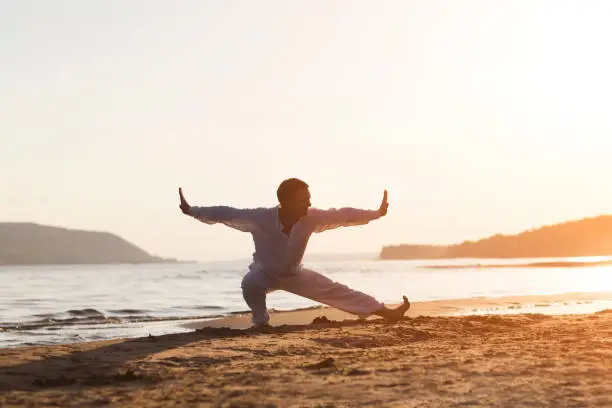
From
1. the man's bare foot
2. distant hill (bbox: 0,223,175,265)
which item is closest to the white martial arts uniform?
the man's bare foot

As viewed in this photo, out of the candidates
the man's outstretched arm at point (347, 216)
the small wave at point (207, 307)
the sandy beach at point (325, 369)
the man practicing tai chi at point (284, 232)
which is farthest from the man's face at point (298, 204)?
the small wave at point (207, 307)

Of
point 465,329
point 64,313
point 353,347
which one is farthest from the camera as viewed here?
point 64,313

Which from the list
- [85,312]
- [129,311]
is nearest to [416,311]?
[129,311]

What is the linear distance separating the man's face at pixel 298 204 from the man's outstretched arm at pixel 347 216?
0.23 m

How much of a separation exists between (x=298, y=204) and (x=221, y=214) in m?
0.93

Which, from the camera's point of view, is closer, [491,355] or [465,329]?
[491,355]

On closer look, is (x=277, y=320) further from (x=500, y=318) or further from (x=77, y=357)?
(x=77, y=357)

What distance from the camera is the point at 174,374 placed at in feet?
18.0

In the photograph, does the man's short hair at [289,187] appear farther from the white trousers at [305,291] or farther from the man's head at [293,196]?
the white trousers at [305,291]

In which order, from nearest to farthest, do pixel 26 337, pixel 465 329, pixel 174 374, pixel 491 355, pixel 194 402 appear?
pixel 194 402
pixel 174 374
pixel 491 355
pixel 465 329
pixel 26 337

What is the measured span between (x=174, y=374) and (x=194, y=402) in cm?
106

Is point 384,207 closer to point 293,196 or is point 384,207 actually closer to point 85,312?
point 293,196

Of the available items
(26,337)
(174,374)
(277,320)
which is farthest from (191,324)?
(174,374)

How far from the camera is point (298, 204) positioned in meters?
8.73
